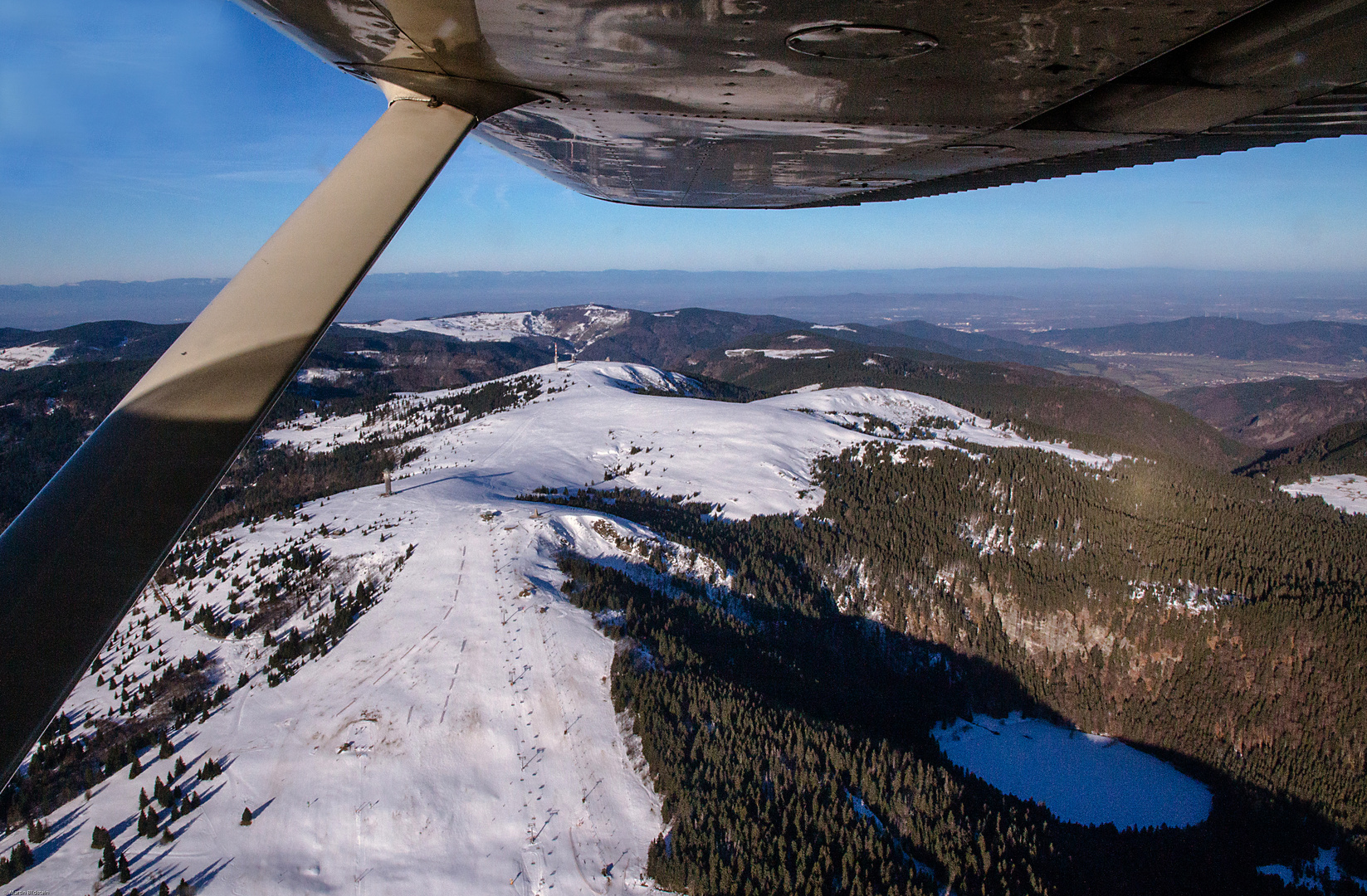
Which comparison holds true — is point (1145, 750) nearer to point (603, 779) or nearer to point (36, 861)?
point (603, 779)

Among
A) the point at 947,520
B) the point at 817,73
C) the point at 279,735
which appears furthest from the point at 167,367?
the point at 947,520

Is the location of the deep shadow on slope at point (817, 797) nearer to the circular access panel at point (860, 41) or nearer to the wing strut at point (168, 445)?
the wing strut at point (168, 445)

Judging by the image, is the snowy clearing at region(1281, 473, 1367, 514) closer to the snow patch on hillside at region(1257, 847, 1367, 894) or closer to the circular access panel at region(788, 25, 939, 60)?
the snow patch on hillside at region(1257, 847, 1367, 894)

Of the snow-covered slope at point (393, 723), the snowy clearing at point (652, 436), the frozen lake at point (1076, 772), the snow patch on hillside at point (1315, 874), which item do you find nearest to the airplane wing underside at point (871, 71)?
the snow-covered slope at point (393, 723)

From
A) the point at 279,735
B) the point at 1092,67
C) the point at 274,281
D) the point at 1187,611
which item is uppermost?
the point at 1092,67

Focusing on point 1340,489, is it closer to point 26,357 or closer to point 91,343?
point 91,343
